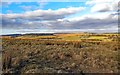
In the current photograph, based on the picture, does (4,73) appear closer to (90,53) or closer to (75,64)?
(75,64)

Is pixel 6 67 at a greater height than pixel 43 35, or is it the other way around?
pixel 43 35

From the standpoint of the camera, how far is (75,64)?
313 inches

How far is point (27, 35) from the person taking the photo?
1254 cm

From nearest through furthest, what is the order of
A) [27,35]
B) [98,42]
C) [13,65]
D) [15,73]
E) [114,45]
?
[15,73], [13,65], [114,45], [98,42], [27,35]

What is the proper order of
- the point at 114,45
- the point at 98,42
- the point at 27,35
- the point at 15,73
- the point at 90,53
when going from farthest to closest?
the point at 27,35, the point at 98,42, the point at 114,45, the point at 90,53, the point at 15,73

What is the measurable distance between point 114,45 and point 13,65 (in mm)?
4178

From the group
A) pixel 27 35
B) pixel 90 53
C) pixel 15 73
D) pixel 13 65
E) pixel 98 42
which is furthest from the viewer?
pixel 27 35

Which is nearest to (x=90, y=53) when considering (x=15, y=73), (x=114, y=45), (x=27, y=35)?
(x=114, y=45)

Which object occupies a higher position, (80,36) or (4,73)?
(80,36)

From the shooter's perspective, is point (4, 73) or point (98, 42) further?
point (98, 42)

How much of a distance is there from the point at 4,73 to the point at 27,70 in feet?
2.15

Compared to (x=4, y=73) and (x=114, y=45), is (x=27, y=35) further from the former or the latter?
(x=4, y=73)

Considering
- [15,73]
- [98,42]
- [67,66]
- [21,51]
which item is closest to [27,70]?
[15,73]

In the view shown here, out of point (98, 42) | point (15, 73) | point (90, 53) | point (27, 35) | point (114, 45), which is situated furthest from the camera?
point (27, 35)
